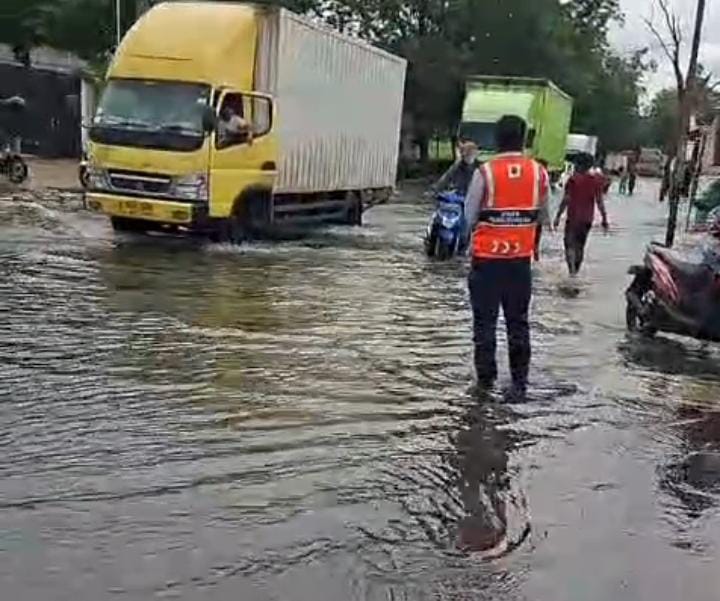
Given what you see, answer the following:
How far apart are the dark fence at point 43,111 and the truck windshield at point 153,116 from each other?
30.3 m

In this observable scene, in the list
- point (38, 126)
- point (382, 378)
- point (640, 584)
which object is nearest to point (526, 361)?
point (382, 378)

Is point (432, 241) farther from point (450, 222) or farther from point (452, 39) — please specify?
point (452, 39)

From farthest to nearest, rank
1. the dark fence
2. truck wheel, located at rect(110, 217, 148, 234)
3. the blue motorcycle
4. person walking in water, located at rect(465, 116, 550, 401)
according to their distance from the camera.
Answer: the dark fence, truck wheel, located at rect(110, 217, 148, 234), the blue motorcycle, person walking in water, located at rect(465, 116, 550, 401)

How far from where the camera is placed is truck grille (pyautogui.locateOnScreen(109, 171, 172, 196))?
16.9 meters

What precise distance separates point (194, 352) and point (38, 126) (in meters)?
40.2

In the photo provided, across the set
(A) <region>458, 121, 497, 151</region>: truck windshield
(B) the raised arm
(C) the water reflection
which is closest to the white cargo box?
(A) <region>458, 121, 497, 151</region>: truck windshield

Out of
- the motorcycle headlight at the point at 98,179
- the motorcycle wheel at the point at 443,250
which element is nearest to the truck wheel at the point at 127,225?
the motorcycle headlight at the point at 98,179

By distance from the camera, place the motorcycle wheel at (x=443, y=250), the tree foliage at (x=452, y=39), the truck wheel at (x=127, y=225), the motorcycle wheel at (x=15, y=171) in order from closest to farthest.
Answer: the motorcycle wheel at (x=443, y=250) → the truck wheel at (x=127, y=225) → the motorcycle wheel at (x=15, y=171) → the tree foliage at (x=452, y=39)

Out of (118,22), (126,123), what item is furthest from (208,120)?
(118,22)

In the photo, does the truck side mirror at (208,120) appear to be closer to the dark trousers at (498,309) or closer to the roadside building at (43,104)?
the dark trousers at (498,309)

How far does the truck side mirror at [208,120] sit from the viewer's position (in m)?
16.5

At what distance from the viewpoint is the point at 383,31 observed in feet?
173

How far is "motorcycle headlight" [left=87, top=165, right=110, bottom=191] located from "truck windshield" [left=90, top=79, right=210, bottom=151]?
448mm

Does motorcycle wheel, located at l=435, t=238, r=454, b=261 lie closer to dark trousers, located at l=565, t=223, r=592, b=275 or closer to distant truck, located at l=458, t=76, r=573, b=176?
dark trousers, located at l=565, t=223, r=592, b=275
